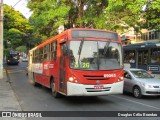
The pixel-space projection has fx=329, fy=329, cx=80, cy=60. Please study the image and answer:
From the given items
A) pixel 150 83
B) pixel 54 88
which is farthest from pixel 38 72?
pixel 150 83

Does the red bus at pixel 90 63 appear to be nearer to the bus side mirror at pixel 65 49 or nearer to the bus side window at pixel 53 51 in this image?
the bus side mirror at pixel 65 49

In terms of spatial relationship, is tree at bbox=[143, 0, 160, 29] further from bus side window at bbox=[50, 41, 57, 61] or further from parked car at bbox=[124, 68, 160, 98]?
bus side window at bbox=[50, 41, 57, 61]

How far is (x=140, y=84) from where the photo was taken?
626 inches

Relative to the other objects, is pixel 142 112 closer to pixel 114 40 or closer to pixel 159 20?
pixel 114 40

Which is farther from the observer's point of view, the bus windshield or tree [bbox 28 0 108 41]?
tree [bbox 28 0 108 41]

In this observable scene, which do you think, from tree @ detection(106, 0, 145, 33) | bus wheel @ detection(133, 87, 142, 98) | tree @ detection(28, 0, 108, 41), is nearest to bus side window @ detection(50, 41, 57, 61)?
bus wheel @ detection(133, 87, 142, 98)

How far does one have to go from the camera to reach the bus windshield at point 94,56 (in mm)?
12844

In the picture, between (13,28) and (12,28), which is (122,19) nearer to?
(12,28)

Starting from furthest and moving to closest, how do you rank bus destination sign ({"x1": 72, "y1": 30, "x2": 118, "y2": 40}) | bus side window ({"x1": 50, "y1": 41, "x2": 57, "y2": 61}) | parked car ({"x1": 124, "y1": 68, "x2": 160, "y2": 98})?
1. parked car ({"x1": 124, "y1": 68, "x2": 160, "y2": 98})
2. bus side window ({"x1": 50, "y1": 41, "x2": 57, "y2": 61})
3. bus destination sign ({"x1": 72, "y1": 30, "x2": 118, "y2": 40})

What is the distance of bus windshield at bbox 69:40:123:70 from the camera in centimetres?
1284

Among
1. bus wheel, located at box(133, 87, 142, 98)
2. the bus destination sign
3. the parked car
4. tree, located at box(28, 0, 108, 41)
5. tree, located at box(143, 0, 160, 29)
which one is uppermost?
tree, located at box(28, 0, 108, 41)

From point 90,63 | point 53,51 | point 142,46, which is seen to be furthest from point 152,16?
point 90,63

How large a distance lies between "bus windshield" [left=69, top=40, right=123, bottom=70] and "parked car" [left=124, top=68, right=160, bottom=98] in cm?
280

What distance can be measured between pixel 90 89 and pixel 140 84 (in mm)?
4031
